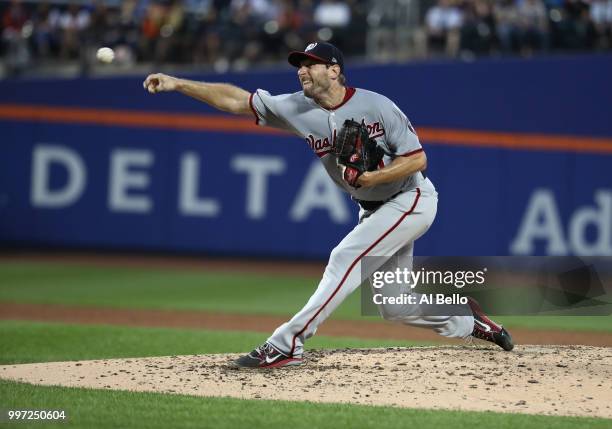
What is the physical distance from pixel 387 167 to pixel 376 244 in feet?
1.77

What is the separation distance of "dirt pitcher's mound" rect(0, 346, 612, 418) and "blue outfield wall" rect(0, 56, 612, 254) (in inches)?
308

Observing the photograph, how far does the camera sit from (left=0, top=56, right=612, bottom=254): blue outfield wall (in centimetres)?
1489

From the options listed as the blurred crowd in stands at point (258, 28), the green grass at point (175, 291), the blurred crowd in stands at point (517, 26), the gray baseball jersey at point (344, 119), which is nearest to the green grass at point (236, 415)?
the gray baseball jersey at point (344, 119)

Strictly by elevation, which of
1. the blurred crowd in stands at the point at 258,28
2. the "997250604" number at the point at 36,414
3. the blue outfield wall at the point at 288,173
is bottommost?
the "997250604" number at the point at 36,414

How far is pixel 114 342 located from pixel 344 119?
3.54 metres

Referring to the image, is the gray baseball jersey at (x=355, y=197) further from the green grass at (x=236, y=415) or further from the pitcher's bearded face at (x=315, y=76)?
the green grass at (x=236, y=415)

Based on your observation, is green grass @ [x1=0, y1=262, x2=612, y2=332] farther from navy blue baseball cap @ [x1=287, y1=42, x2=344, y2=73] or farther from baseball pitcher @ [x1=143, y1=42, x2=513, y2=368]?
navy blue baseball cap @ [x1=287, y1=42, x2=344, y2=73]

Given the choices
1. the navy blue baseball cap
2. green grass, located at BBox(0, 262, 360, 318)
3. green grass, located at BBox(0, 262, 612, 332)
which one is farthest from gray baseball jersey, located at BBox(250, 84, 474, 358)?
green grass, located at BBox(0, 262, 360, 318)

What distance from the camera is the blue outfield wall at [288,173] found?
14891 millimetres

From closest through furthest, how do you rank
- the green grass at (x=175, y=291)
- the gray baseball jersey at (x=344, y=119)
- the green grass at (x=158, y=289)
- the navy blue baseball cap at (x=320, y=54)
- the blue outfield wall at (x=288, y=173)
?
the navy blue baseball cap at (x=320, y=54)
the gray baseball jersey at (x=344, y=119)
the green grass at (x=175, y=291)
the green grass at (x=158, y=289)
the blue outfield wall at (x=288, y=173)

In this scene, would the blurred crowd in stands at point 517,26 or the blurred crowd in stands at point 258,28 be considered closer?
the blurred crowd in stands at point 517,26

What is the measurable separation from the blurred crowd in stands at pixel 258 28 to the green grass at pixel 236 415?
421 inches

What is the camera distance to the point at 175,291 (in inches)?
520

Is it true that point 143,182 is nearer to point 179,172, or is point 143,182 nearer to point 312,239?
point 179,172
